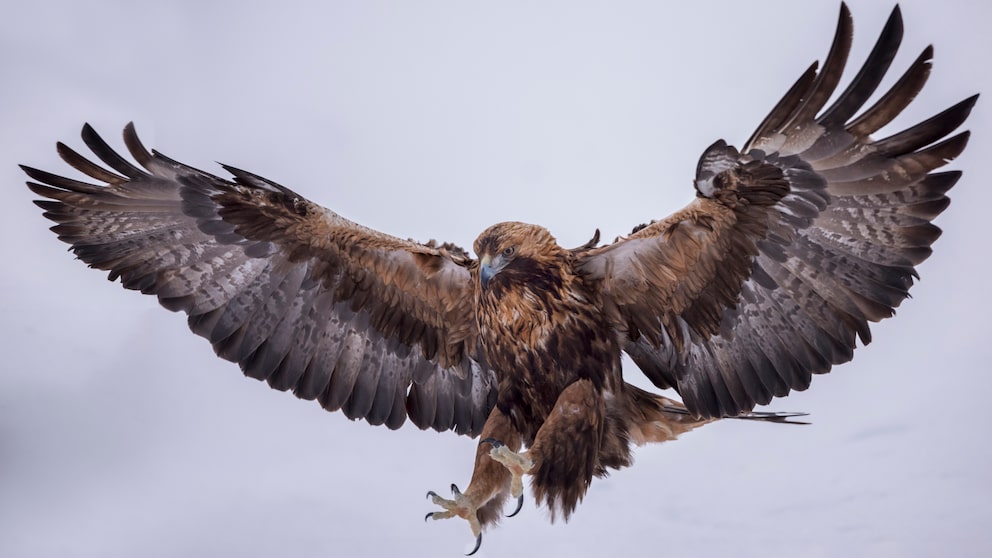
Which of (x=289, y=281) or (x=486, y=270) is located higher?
(x=289, y=281)

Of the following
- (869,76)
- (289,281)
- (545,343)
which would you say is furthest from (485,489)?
(869,76)

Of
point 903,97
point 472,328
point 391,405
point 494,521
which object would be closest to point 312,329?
point 391,405

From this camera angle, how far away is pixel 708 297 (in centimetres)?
418

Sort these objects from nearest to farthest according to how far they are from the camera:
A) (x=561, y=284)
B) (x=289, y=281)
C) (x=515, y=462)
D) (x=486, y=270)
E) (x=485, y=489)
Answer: (x=515, y=462) < (x=486, y=270) < (x=561, y=284) < (x=485, y=489) < (x=289, y=281)

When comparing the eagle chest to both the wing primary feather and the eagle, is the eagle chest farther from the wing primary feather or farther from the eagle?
the wing primary feather

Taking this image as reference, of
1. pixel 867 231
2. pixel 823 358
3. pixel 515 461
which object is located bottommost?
pixel 515 461

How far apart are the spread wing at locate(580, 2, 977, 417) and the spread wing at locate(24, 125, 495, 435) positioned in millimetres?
1065

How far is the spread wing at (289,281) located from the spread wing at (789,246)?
1.07m

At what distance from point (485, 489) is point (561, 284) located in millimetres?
1183

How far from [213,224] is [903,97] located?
3.69m

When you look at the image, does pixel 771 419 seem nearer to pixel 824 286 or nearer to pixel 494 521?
pixel 824 286

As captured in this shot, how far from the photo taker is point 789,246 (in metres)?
3.88

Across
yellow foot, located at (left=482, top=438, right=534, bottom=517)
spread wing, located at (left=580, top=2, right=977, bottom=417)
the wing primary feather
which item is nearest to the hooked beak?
spread wing, located at (left=580, top=2, right=977, bottom=417)

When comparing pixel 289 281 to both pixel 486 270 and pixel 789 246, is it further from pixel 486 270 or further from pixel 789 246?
pixel 789 246
